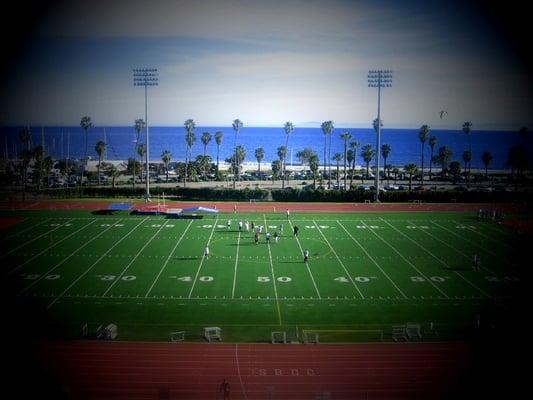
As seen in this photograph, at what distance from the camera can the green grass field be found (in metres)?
25.5

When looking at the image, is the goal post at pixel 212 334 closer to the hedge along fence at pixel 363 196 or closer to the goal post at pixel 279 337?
the goal post at pixel 279 337

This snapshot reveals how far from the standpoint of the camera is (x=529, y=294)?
2905cm

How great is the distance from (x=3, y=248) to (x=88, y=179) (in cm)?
6487

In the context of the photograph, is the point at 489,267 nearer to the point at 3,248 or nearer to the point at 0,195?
the point at 3,248

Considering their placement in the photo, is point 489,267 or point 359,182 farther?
point 359,182

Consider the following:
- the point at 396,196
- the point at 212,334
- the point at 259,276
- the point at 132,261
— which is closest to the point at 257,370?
the point at 212,334

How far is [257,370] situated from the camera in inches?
821

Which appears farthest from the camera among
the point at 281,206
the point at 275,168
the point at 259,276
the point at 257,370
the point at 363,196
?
the point at 275,168

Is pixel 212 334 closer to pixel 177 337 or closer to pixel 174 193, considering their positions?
pixel 177 337

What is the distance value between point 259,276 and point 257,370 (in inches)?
458

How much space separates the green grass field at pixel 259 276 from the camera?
1003 inches

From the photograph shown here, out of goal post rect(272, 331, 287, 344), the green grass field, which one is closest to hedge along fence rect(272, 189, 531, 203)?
the green grass field

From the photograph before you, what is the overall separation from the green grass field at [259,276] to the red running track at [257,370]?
51.7 inches

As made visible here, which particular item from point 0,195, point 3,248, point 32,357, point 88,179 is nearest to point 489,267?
point 32,357
